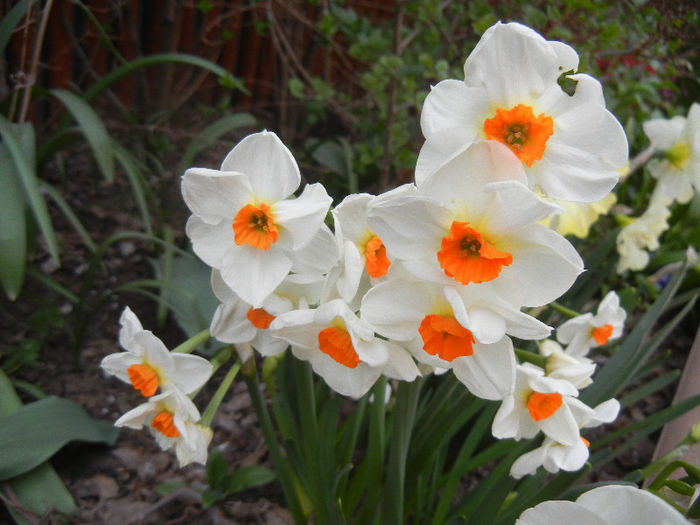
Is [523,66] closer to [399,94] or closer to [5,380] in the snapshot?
[5,380]

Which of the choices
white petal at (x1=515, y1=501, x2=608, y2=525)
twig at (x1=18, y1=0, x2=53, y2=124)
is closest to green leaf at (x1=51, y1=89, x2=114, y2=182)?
twig at (x1=18, y1=0, x2=53, y2=124)

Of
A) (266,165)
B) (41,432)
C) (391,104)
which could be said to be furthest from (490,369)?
(391,104)

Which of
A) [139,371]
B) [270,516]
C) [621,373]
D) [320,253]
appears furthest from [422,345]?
[270,516]

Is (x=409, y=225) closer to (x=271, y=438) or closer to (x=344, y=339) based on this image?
(x=344, y=339)

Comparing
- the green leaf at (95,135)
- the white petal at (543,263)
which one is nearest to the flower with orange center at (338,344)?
the white petal at (543,263)

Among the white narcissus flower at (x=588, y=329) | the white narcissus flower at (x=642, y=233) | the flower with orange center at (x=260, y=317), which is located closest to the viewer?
the flower with orange center at (x=260, y=317)

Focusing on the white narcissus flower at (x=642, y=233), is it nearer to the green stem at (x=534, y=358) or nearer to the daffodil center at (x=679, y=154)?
the daffodil center at (x=679, y=154)
